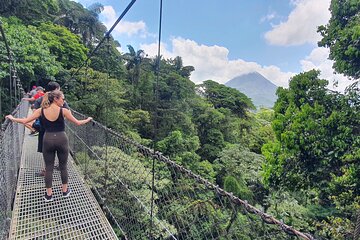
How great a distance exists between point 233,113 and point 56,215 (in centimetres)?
1849

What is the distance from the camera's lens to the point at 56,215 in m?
1.71

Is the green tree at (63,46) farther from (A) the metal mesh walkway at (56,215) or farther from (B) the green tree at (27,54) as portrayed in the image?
(A) the metal mesh walkway at (56,215)

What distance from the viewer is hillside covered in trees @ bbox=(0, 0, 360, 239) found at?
4.15 m

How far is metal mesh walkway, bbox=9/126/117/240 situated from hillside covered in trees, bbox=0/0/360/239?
729 millimetres

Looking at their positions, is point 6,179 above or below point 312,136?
below

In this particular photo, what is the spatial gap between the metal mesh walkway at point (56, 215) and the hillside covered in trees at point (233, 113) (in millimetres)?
729

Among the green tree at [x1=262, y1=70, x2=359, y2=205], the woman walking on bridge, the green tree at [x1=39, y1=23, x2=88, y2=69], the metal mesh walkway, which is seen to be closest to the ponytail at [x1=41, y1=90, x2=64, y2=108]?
the woman walking on bridge

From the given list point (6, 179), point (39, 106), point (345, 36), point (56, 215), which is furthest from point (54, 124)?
point (345, 36)

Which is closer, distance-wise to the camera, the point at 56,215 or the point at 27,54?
the point at 56,215

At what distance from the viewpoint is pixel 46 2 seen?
39.2ft

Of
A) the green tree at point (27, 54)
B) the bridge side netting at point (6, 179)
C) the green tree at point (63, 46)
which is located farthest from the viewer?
the green tree at point (63, 46)

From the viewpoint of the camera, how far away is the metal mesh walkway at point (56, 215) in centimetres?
154

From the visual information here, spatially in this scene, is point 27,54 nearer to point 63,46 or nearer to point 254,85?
point 63,46

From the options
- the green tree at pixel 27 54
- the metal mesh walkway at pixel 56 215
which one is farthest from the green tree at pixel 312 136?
the green tree at pixel 27 54
